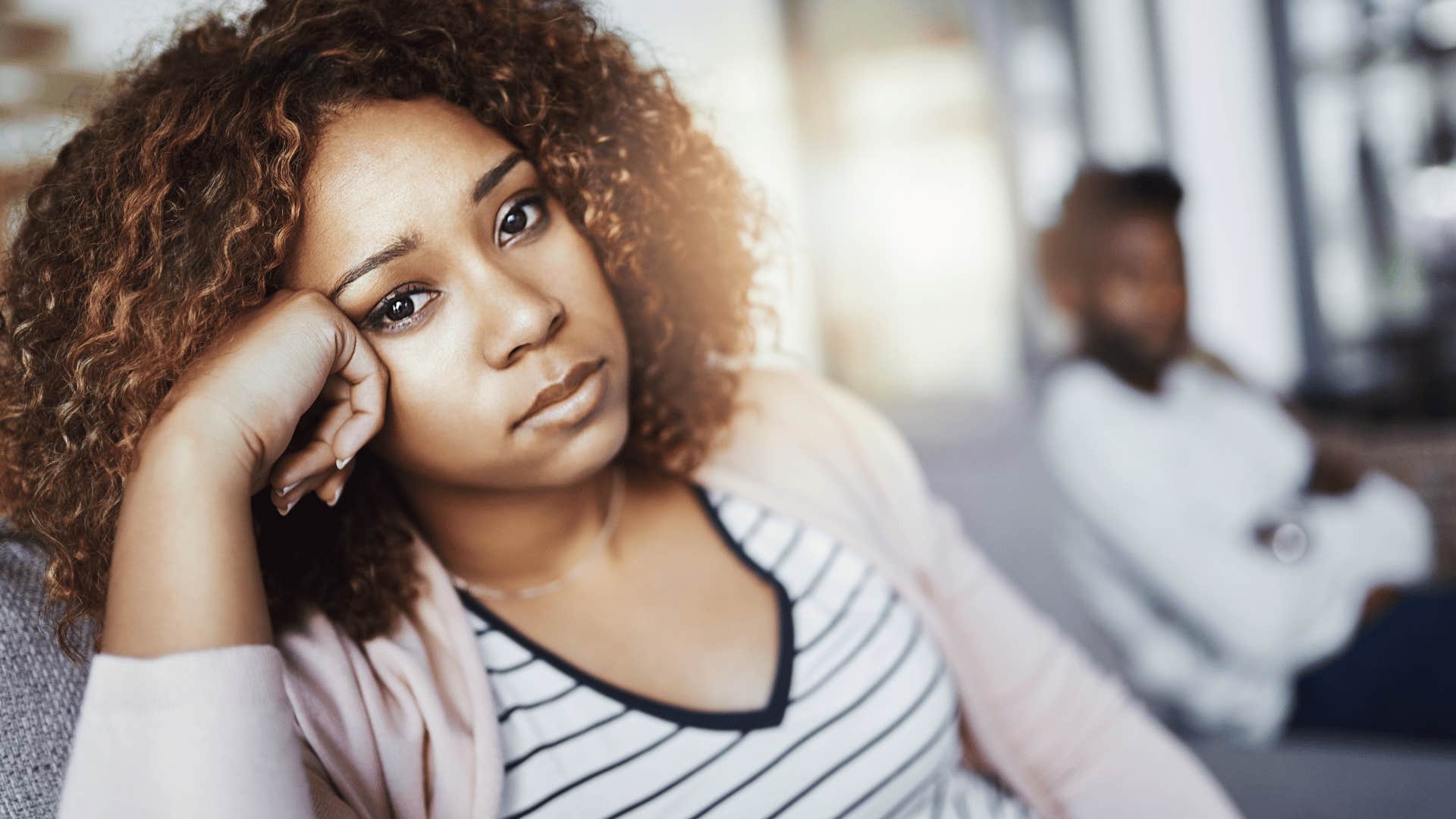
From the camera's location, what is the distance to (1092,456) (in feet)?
6.51

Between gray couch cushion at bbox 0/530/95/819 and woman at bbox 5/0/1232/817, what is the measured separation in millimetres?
30

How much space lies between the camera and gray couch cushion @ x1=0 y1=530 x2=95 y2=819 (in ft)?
2.30

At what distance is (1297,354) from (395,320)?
3.53m

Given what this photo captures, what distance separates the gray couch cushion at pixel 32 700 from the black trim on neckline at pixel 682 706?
0.97 feet

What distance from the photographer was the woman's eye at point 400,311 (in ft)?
2.54

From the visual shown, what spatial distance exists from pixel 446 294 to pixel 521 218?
0.37 feet

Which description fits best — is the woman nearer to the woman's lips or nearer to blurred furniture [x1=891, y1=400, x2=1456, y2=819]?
the woman's lips

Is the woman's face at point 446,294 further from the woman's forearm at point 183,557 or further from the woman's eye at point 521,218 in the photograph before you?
the woman's forearm at point 183,557

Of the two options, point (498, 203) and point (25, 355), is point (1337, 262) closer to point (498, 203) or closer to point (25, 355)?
point (498, 203)

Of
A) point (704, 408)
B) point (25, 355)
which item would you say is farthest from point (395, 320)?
point (704, 408)

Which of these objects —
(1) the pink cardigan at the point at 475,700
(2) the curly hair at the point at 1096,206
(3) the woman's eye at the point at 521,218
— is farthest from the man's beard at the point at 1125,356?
(3) the woman's eye at the point at 521,218

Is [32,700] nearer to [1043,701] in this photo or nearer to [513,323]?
[513,323]

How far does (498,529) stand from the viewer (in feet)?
3.03

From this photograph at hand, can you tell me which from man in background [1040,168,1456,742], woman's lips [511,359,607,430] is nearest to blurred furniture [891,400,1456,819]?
man in background [1040,168,1456,742]
